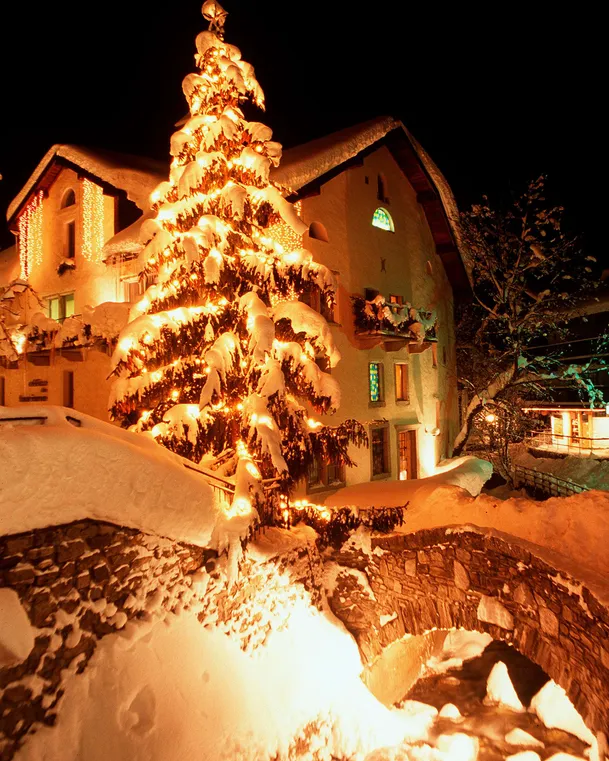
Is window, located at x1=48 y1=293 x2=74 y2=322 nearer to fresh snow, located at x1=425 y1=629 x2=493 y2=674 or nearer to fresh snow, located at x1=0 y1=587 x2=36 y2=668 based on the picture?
fresh snow, located at x1=0 y1=587 x2=36 y2=668

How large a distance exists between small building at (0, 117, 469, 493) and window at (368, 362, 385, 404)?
0.04 metres

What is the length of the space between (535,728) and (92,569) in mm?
9822

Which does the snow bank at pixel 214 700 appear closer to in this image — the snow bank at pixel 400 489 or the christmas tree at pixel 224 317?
the christmas tree at pixel 224 317

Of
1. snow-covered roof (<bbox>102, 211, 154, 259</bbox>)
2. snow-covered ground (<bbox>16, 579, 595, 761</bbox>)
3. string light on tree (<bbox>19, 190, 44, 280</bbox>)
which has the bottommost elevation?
snow-covered ground (<bbox>16, 579, 595, 761</bbox>)

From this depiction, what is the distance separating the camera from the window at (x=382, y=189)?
18.7 metres

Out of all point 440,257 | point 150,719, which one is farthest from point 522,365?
point 150,719

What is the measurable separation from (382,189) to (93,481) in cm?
1630

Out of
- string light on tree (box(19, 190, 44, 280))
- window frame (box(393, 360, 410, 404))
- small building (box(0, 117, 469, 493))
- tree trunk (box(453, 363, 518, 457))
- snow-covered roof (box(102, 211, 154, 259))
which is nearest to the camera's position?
snow-covered roof (box(102, 211, 154, 259))

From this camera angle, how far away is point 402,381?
19.1 m

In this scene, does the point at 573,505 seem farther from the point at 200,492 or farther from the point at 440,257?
the point at 440,257

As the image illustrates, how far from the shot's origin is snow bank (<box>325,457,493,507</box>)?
12.1 metres

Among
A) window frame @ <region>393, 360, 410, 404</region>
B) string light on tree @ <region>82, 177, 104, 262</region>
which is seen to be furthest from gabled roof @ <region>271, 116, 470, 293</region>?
window frame @ <region>393, 360, 410, 404</region>

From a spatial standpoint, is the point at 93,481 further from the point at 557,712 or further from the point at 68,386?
the point at 68,386

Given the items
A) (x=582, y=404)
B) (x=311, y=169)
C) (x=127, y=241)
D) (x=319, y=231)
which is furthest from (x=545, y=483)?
(x=127, y=241)
